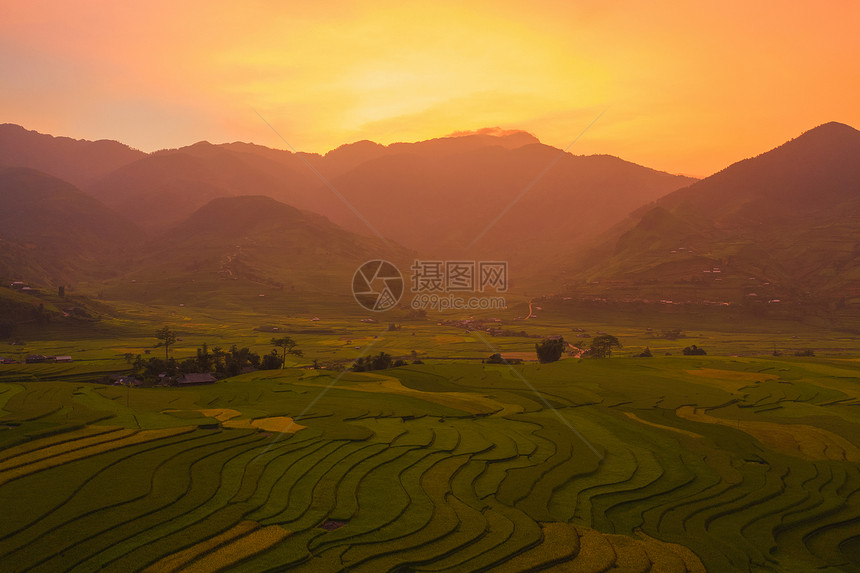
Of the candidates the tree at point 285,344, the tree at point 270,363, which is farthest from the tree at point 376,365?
the tree at point 285,344

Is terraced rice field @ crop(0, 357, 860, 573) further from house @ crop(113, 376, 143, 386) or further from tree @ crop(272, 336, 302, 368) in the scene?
tree @ crop(272, 336, 302, 368)

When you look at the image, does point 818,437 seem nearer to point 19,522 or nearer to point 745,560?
point 745,560

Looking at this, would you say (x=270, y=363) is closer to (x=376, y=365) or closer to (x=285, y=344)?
(x=285, y=344)

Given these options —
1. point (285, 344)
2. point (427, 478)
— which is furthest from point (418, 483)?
point (285, 344)

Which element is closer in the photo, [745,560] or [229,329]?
[745,560]

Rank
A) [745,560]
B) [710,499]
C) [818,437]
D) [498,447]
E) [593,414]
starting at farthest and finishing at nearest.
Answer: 1. [593,414]
2. [818,437]
3. [498,447]
4. [710,499]
5. [745,560]

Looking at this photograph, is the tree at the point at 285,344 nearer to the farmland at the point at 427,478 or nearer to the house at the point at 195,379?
the house at the point at 195,379

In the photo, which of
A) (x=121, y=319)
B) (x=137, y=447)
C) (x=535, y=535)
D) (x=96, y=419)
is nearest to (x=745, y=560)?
(x=535, y=535)
